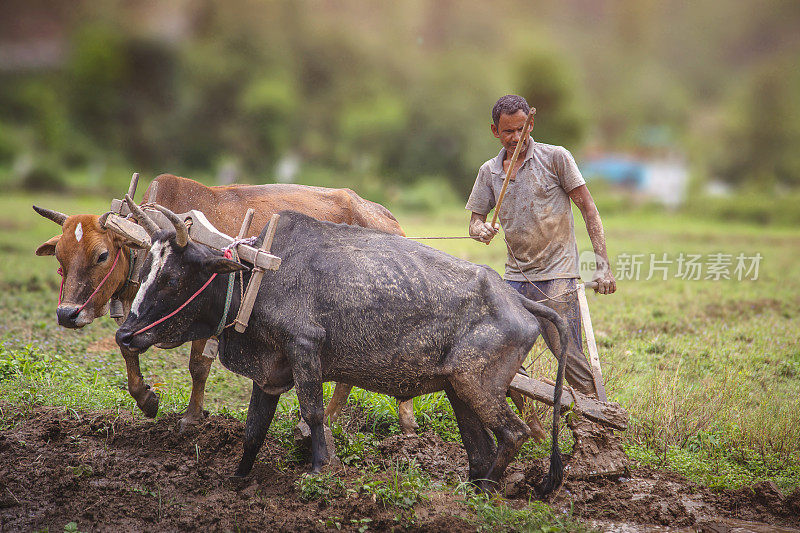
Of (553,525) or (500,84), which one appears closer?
(553,525)

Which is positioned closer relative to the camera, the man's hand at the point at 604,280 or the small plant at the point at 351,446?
the man's hand at the point at 604,280

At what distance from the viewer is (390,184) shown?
18672mm

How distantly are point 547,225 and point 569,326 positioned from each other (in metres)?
0.69

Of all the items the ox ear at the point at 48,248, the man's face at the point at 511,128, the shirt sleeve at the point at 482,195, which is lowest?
the ox ear at the point at 48,248

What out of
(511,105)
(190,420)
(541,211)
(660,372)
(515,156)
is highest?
(511,105)

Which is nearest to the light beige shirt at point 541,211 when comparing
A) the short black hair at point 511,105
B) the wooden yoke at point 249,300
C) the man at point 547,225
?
the man at point 547,225

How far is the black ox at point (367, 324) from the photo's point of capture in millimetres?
4398

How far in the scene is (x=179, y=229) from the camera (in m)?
4.33

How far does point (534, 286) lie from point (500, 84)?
1486 centimetres

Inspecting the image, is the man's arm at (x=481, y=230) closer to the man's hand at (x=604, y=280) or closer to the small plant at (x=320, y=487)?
the man's hand at (x=604, y=280)

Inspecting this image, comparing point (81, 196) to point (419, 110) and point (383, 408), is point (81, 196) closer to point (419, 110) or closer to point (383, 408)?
point (419, 110)

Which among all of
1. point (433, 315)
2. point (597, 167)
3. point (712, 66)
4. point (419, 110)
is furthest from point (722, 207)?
point (433, 315)

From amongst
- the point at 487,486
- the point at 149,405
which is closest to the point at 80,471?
the point at 149,405

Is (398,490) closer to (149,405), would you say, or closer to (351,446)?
(351,446)
